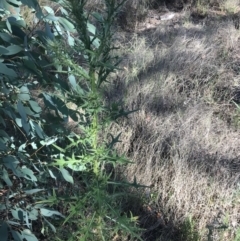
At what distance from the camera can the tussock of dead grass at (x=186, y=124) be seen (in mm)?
2574

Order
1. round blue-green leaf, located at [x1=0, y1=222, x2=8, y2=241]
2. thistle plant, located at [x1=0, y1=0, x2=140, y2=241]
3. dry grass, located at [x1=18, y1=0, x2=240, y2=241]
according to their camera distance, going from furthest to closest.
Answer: dry grass, located at [x1=18, y1=0, x2=240, y2=241], round blue-green leaf, located at [x1=0, y1=222, x2=8, y2=241], thistle plant, located at [x1=0, y1=0, x2=140, y2=241]

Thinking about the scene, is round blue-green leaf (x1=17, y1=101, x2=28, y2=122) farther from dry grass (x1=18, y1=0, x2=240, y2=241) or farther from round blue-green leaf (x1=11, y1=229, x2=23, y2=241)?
dry grass (x1=18, y1=0, x2=240, y2=241)

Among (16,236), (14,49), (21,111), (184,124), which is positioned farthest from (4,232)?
(184,124)

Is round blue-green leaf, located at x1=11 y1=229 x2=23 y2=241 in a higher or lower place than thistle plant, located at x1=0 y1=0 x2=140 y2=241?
lower

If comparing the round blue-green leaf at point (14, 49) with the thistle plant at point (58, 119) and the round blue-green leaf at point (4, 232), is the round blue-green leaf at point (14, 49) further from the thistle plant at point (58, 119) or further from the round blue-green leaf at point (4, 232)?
the round blue-green leaf at point (4, 232)

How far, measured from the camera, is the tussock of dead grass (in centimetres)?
257

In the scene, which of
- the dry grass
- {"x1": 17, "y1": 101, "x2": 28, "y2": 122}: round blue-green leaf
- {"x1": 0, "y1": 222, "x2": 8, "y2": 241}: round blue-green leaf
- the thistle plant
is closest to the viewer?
the thistle plant

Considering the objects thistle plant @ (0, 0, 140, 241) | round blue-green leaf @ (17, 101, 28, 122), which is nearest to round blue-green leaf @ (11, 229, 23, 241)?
thistle plant @ (0, 0, 140, 241)

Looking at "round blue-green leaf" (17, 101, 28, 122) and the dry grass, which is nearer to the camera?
"round blue-green leaf" (17, 101, 28, 122)

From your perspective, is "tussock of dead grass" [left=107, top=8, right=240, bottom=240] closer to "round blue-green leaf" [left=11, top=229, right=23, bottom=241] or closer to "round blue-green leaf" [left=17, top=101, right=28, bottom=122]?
"round blue-green leaf" [left=11, top=229, right=23, bottom=241]

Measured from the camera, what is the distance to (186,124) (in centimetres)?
311

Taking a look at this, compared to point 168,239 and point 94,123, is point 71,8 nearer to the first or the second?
point 94,123

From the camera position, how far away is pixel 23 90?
1877 millimetres

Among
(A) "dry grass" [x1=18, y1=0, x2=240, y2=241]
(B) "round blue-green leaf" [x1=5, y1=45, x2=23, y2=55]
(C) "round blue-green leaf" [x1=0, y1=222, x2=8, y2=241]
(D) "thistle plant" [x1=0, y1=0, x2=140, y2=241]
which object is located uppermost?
(B) "round blue-green leaf" [x1=5, y1=45, x2=23, y2=55]
